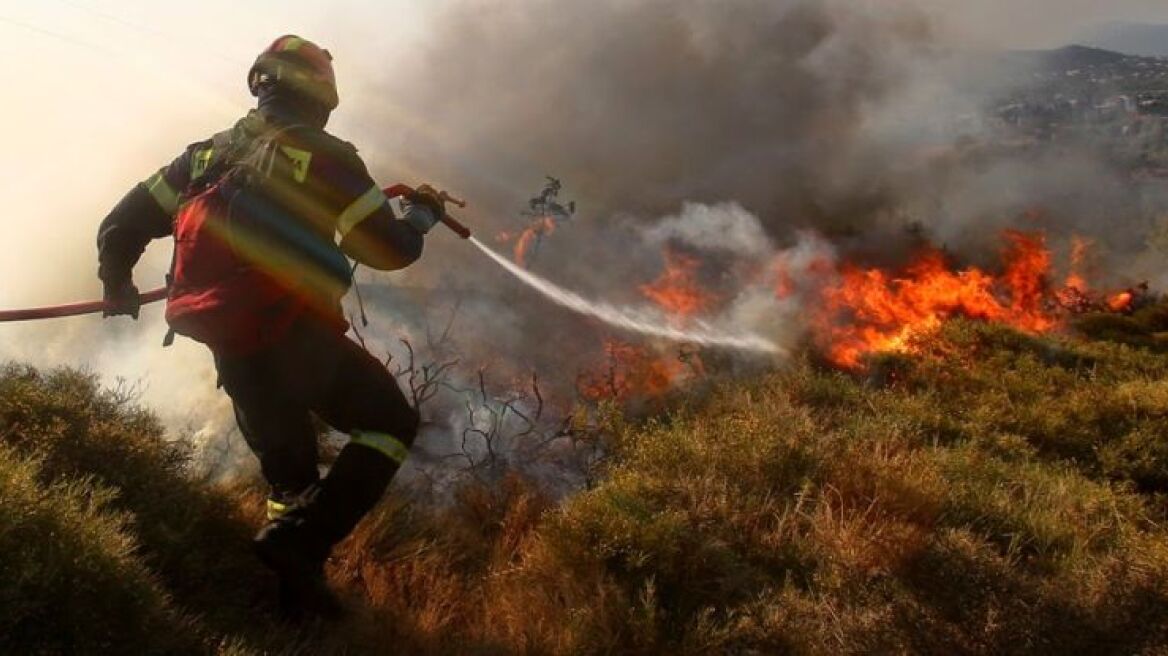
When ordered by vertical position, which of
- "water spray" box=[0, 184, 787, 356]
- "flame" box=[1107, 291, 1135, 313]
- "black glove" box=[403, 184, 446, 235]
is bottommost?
"water spray" box=[0, 184, 787, 356]

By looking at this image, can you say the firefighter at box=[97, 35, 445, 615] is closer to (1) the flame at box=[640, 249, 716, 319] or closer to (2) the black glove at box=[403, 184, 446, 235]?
(2) the black glove at box=[403, 184, 446, 235]

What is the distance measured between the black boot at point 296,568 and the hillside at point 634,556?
0.08m

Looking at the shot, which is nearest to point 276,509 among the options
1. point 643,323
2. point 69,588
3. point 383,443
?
point 383,443

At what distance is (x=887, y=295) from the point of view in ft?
34.9

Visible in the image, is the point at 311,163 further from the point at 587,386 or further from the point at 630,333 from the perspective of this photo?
the point at 630,333

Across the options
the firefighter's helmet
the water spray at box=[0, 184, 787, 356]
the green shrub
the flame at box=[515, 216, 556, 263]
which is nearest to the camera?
the green shrub

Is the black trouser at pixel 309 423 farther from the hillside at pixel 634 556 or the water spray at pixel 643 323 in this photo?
the water spray at pixel 643 323

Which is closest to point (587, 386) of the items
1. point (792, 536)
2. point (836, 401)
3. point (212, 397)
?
point (836, 401)

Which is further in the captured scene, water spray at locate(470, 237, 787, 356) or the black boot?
water spray at locate(470, 237, 787, 356)

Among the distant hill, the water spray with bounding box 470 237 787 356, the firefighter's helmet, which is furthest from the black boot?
the distant hill

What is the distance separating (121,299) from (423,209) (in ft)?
4.04

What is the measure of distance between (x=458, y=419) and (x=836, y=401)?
10.6 feet

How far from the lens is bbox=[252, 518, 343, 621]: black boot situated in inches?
96.7

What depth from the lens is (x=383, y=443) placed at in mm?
2543
